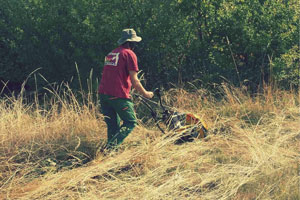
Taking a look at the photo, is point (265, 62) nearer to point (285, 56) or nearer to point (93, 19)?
point (285, 56)

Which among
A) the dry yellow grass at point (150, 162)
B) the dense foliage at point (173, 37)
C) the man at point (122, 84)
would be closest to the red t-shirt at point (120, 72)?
the man at point (122, 84)

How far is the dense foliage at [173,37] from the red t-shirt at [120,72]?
7.50 ft

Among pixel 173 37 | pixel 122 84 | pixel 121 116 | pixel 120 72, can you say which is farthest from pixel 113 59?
pixel 173 37

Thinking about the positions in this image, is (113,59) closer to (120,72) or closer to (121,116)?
(120,72)

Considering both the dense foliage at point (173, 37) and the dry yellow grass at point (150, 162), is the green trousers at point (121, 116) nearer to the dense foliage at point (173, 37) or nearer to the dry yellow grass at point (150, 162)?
the dry yellow grass at point (150, 162)

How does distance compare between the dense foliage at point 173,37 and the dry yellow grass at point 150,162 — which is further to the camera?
the dense foliage at point 173,37

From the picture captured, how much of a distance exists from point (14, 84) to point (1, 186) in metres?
9.42

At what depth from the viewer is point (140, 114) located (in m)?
8.05

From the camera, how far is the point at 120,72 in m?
5.21

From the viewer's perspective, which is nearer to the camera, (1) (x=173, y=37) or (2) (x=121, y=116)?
(2) (x=121, y=116)

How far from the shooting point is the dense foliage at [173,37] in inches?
331

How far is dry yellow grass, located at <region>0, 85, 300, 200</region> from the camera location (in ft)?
13.8

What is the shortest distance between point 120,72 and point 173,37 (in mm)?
4468

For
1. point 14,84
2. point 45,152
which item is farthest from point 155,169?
point 14,84
